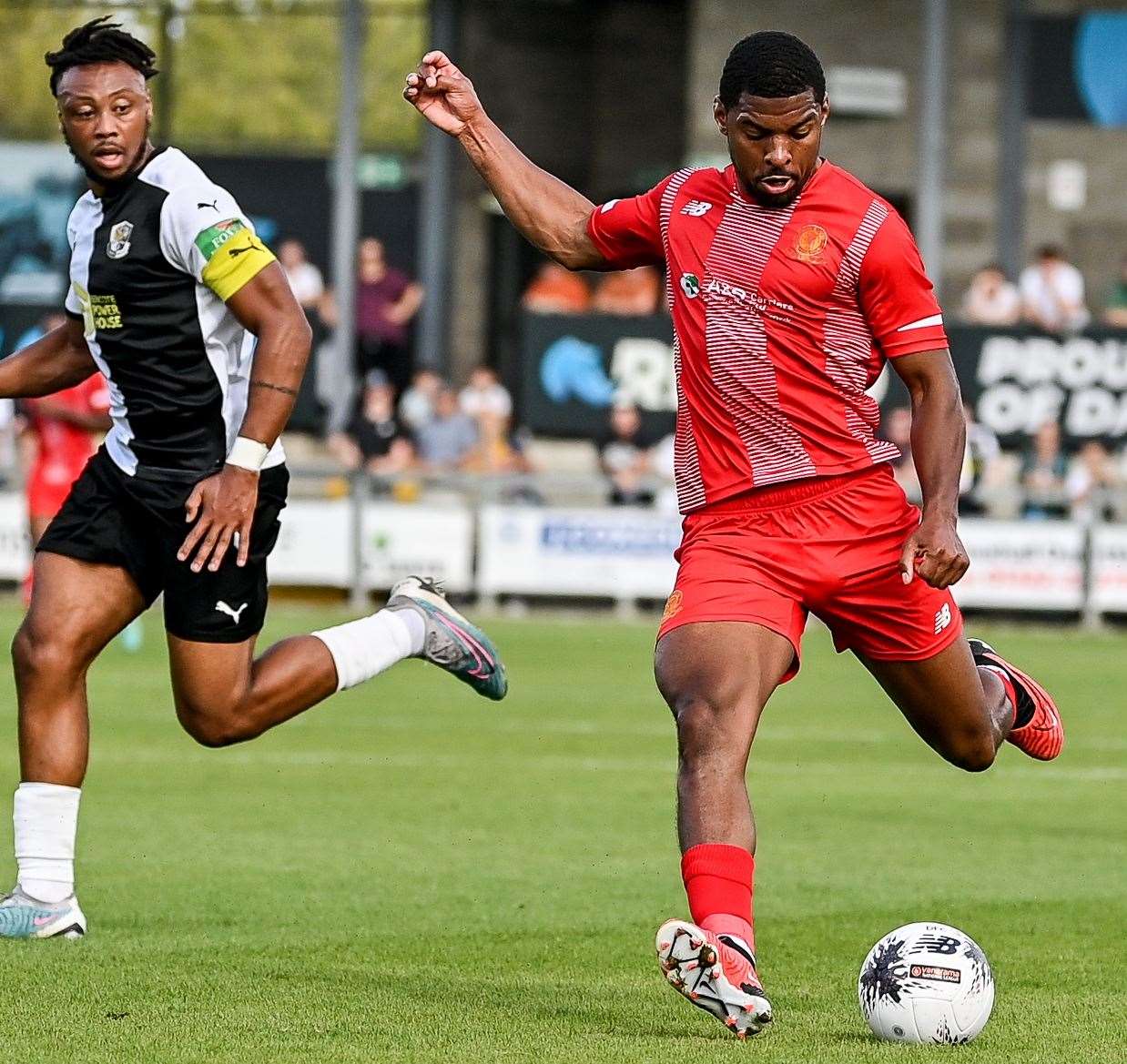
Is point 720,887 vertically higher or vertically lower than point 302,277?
lower

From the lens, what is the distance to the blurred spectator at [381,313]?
25016mm

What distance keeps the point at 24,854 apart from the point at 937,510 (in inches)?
114

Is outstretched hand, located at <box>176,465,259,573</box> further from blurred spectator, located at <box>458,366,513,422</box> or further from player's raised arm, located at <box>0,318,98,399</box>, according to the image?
blurred spectator, located at <box>458,366,513,422</box>

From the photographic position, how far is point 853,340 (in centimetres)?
614

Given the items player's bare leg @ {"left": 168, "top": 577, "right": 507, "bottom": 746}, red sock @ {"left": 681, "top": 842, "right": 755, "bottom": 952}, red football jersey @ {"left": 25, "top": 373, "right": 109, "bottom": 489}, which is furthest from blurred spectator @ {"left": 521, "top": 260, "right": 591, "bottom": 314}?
red sock @ {"left": 681, "top": 842, "right": 755, "bottom": 952}

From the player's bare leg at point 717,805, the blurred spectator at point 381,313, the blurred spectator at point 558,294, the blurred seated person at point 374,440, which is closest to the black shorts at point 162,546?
the player's bare leg at point 717,805

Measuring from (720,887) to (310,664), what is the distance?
7.44 feet

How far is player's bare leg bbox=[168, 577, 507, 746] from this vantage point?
23.0 ft

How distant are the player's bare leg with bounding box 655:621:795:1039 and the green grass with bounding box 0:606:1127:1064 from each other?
0.22m

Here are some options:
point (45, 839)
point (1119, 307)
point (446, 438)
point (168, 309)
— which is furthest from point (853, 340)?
point (1119, 307)

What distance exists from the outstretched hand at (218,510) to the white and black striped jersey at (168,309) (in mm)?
320

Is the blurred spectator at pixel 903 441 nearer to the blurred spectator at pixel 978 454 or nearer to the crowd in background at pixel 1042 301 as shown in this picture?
the blurred spectator at pixel 978 454

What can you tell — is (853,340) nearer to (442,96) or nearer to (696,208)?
(696,208)

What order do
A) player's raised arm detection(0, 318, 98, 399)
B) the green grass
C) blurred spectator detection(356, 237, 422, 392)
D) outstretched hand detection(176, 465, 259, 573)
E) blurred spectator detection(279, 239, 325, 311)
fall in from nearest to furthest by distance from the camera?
1. the green grass
2. outstretched hand detection(176, 465, 259, 573)
3. player's raised arm detection(0, 318, 98, 399)
4. blurred spectator detection(279, 239, 325, 311)
5. blurred spectator detection(356, 237, 422, 392)
